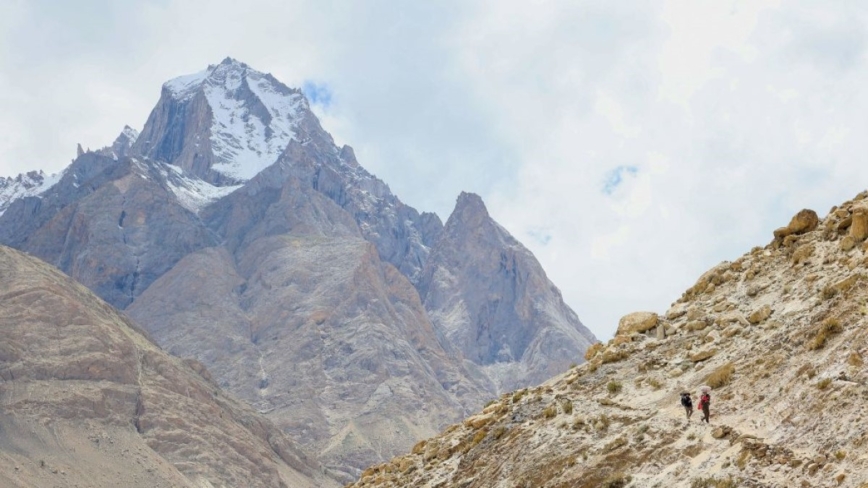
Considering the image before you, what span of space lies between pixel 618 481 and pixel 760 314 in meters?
6.91

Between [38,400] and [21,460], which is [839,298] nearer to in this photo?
[21,460]

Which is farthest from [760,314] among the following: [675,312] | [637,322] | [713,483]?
[713,483]

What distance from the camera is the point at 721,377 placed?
74.6 ft

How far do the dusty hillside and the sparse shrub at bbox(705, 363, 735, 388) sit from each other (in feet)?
0.10

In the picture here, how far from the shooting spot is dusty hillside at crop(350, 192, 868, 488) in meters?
18.5

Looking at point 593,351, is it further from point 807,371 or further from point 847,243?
point 807,371

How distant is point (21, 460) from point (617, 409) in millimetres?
151875

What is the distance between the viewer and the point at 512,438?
2595cm

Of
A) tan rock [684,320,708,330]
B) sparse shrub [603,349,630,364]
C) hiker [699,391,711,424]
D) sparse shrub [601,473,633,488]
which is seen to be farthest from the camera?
sparse shrub [603,349,630,364]

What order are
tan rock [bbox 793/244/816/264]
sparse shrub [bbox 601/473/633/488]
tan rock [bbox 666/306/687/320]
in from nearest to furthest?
sparse shrub [bbox 601/473/633/488]
tan rock [bbox 793/244/816/264]
tan rock [bbox 666/306/687/320]

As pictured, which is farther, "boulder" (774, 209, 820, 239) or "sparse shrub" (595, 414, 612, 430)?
"boulder" (774, 209, 820, 239)

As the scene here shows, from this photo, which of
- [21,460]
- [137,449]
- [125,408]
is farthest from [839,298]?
[125,408]

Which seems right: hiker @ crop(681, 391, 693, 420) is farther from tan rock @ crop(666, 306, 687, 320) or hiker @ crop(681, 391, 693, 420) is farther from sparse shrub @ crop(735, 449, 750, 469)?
tan rock @ crop(666, 306, 687, 320)

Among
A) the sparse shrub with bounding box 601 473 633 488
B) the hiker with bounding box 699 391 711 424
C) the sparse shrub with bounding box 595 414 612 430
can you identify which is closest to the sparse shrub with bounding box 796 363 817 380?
the hiker with bounding box 699 391 711 424
